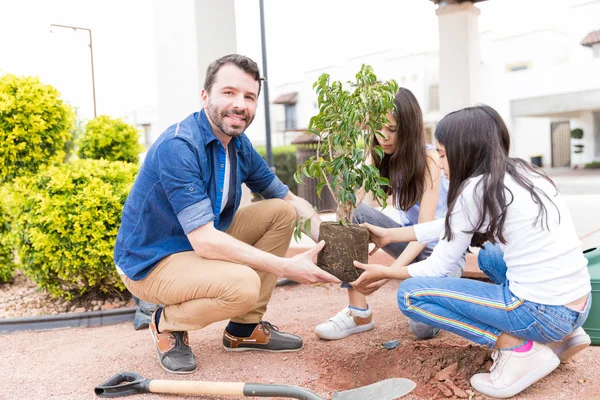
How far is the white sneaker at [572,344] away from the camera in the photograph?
2.08m

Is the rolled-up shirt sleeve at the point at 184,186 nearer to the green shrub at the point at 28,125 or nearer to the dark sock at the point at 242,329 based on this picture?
the dark sock at the point at 242,329

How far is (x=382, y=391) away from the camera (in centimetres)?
200

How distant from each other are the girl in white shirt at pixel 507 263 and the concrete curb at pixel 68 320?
2.11 meters

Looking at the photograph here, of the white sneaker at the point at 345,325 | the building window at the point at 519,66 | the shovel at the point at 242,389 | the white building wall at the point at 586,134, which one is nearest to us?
the shovel at the point at 242,389

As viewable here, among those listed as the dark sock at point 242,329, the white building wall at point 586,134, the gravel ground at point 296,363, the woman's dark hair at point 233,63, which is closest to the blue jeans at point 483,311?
the gravel ground at point 296,363

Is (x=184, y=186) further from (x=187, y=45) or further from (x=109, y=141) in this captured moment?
(x=109, y=141)

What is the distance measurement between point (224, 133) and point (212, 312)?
2.66ft

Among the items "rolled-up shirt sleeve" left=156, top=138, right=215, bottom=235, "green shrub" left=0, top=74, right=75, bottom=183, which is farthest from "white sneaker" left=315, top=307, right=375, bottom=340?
"green shrub" left=0, top=74, right=75, bottom=183

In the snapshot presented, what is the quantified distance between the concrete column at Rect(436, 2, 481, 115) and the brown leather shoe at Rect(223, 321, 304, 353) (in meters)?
5.03

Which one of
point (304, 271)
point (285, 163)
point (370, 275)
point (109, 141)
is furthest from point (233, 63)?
point (285, 163)

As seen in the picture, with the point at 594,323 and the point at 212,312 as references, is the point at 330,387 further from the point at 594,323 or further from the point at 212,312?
the point at 594,323

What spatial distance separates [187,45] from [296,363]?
2.55 meters

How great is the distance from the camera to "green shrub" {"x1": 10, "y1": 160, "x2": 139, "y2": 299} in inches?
134

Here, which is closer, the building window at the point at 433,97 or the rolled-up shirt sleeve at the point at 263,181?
the rolled-up shirt sleeve at the point at 263,181
